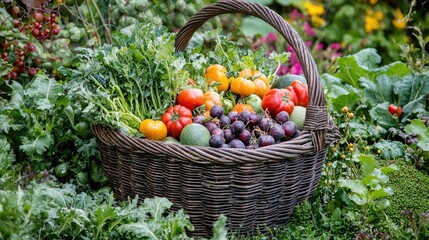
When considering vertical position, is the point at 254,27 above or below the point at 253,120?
below

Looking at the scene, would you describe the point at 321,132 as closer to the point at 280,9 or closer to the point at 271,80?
the point at 271,80

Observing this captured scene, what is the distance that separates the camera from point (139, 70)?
3021mm

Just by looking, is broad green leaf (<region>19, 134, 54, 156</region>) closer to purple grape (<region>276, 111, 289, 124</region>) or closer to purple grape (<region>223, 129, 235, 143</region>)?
purple grape (<region>223, 129, 235, 143</region>)

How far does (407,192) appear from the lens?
316 cm

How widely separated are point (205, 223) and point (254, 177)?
344 millimetres

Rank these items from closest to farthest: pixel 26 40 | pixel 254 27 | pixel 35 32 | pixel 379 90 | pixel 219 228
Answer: pixel 219 228
pixel 35 32
pixel 26 40
pixel 379 90
pixel 254 27

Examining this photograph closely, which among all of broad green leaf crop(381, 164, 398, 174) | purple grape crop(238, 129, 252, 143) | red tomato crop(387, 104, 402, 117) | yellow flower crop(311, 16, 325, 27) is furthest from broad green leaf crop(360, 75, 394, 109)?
yellow flower crop(311, 16, 325, 27)

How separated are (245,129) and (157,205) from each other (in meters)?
0.55

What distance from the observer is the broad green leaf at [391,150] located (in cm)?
362

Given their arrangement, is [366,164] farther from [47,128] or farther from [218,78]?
[47,128]

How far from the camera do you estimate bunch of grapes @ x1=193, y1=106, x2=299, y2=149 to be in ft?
9.13

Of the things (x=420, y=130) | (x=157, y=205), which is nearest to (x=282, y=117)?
(x=157, y=205)

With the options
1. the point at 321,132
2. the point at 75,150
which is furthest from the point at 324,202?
the point at 75,150

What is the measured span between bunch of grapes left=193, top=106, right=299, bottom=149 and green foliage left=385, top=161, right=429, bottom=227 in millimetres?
687
